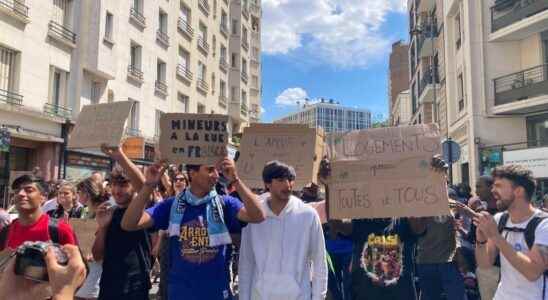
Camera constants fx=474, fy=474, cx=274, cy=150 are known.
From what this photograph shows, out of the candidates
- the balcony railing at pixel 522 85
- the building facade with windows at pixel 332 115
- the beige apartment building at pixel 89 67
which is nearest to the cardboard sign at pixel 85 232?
the beige apartment building at pixel 89 67

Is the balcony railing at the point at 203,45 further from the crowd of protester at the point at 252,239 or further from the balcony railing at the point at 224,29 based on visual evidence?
the crowd of protester at the point at 252,239

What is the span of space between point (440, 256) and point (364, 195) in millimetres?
2471

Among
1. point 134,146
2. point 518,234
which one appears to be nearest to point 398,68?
point 134,146

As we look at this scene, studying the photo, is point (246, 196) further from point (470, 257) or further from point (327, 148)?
point (470, 257)

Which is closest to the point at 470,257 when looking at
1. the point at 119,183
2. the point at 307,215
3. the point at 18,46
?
the point at 307,215

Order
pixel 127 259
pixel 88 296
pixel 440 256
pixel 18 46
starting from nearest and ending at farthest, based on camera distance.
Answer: pixel 127 259 < pixel 88 296 < pixel 440 256 < pixel 18 46

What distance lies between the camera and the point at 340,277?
5.59 m

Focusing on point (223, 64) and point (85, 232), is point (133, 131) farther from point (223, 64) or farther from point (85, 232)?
point (85, 232)

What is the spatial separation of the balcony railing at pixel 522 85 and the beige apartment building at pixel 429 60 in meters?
5.21

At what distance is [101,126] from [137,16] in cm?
2083

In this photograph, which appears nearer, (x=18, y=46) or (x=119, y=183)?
(x=119, y=183)

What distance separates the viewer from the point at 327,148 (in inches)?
169

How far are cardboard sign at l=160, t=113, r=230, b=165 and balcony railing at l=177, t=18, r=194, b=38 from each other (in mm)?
25735

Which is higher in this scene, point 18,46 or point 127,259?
point 18,46
